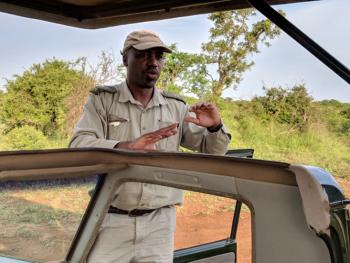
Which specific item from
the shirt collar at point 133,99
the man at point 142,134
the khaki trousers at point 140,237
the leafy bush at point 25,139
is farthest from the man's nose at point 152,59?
the leafy bush at point 25,139

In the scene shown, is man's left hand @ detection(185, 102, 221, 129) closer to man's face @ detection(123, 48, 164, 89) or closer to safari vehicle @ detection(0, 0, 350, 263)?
man's face @ detection(123, 48, 164, 89)

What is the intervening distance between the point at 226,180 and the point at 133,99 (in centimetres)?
141

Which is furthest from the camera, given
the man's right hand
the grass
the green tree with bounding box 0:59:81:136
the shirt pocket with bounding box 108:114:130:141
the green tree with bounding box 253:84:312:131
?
the green tree with bounding box 253:84:312:131

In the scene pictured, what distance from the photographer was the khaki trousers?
2129mm

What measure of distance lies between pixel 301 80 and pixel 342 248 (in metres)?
10.9

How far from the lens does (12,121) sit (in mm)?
10320

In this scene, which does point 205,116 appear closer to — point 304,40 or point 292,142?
point 304,40

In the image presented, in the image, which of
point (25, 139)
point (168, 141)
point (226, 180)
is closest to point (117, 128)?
point (168, 141)

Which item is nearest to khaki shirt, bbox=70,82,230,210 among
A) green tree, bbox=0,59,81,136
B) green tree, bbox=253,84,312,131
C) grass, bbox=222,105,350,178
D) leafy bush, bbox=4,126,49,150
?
leafy bush, bbox=4,126,49,150

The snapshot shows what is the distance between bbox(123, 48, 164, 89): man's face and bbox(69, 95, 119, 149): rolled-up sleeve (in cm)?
24

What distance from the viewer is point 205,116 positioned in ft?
8.09

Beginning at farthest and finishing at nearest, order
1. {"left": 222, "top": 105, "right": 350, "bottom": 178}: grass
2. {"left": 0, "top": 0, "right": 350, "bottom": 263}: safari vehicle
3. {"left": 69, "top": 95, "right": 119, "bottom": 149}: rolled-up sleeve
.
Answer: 1. {"left": 222, "top": 105, "right": 350, "bottom": 178}: grass
2. {"left": 69, "top": 95, "right": 119, "bottom": 149}: rolled-up sleeve
3. {"left": 0, "top": 0, "right": 350, "bottom": 263}: safari vehicle

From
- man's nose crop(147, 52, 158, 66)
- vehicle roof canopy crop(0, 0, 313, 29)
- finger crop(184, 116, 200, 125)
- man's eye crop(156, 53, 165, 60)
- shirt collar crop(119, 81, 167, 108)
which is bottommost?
finger crop(184, 116, 200, 125)

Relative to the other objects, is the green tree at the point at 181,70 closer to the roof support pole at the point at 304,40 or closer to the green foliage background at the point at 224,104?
the green foliage background at the point at 224,104
